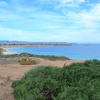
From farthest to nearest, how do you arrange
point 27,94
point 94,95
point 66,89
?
point 27,94, point 66,89, point 94,95

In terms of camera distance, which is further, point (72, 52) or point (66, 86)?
point (72, 52)

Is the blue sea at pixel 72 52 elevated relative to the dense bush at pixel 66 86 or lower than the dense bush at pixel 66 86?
lower

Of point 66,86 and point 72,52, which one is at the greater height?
point 66,86

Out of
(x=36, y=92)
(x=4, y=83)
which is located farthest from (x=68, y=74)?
(x=4, y=83)

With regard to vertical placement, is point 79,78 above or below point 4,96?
above

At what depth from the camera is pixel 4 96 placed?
7309mm

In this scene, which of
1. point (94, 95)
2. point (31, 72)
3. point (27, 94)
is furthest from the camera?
point (31, 72)

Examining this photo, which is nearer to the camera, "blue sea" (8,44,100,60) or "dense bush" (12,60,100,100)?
"dense bush" (12,60,100,100)

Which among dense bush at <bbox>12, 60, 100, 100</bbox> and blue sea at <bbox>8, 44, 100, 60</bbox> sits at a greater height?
dense bush at <bbox>12, 60, 100, 100</bbox>

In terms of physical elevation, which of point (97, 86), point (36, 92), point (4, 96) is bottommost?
point (4, 96)

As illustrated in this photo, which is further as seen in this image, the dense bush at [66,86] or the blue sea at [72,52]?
the blue sea at [72,52]

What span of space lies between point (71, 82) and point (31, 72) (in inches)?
102

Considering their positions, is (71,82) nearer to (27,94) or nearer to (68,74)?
(68,74)

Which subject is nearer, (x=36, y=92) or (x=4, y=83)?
(x=36, y=92)
